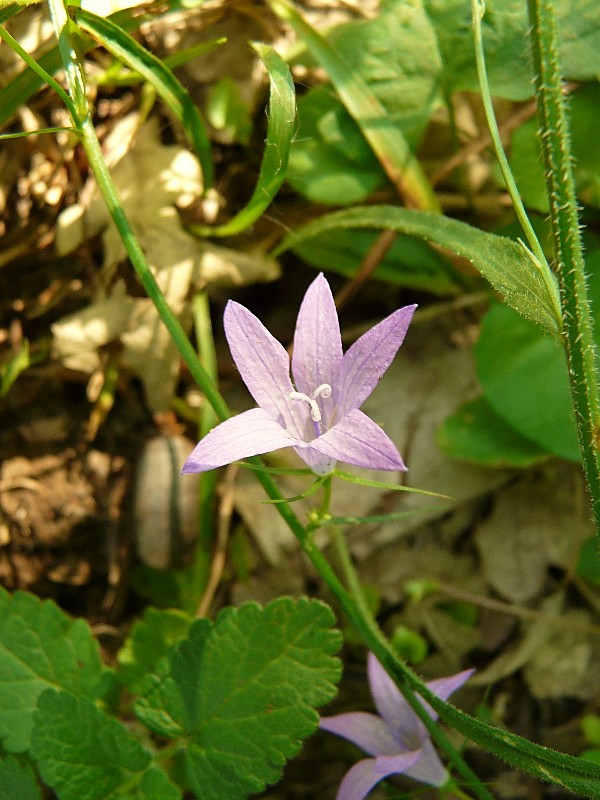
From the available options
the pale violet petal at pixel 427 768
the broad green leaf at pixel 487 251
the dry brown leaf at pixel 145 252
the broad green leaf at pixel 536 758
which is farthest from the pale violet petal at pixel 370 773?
the dry brown leaf at pixel 145 252

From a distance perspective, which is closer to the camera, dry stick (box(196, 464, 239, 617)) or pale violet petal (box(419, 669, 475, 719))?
pale violet petal (box(419, 669, 475, 719))

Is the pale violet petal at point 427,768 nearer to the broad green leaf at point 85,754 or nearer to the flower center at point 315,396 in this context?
the broad green leaf at point 85,754

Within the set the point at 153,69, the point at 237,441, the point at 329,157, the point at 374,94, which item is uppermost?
the point at 153,69

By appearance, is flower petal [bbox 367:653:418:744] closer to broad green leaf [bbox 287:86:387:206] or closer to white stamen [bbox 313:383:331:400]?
white stamen [bbox 313:383:331:400]

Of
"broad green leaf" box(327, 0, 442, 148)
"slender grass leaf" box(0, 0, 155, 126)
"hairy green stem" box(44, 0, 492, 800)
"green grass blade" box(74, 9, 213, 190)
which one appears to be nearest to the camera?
"hairy green stem" box(44, 0, 492, 800)

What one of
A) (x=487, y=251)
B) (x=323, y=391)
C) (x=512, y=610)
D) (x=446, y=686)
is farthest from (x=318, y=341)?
(x=512, y=610)

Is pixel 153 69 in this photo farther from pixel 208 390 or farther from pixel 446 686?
pixel 446 686

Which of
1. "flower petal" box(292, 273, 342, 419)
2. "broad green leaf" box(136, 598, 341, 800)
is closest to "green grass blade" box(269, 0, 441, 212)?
"flower petal" box(292, 273, 342, 419)
